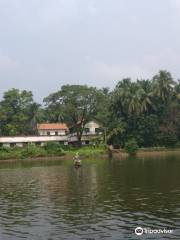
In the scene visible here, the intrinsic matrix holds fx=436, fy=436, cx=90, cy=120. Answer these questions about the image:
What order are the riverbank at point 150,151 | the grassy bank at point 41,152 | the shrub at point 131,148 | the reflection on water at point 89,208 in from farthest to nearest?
the riverbank at point 150,151 → the shrub at point 131,148 → the grassy bank at point 41,152 → the reflection on water at point 89,208

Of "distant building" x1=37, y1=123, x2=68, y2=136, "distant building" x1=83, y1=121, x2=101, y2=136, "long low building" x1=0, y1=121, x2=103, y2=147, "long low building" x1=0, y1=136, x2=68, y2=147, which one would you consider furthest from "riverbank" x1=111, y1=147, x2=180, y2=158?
"distant building" x1=37, y1=123, x2=68, y2=136

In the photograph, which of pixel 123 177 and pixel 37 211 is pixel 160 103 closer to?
pixel 123 177

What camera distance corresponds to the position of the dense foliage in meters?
96.7

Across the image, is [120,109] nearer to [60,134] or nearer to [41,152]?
[60,134]

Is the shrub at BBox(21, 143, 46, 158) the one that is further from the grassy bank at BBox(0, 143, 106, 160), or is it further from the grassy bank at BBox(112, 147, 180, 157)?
the grassy bank at BBox(112, 147, 180, 157)

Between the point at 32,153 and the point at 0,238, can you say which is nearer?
the point at 0,238

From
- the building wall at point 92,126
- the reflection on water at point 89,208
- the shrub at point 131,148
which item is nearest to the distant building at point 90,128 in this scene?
the building wall at point 92,126

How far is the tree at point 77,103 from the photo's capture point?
9656 centimetres

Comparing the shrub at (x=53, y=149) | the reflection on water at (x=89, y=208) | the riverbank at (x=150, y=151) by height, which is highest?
the shrub at (x=53, y=149)

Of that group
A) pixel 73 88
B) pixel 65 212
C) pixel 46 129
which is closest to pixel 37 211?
pixel 65 212

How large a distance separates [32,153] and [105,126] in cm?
2071

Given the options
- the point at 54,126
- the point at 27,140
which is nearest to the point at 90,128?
the point at 54,126

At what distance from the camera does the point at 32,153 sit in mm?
84875

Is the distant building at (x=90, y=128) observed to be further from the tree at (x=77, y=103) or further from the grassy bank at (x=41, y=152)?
the grassy bank at (x=41, y=152)
